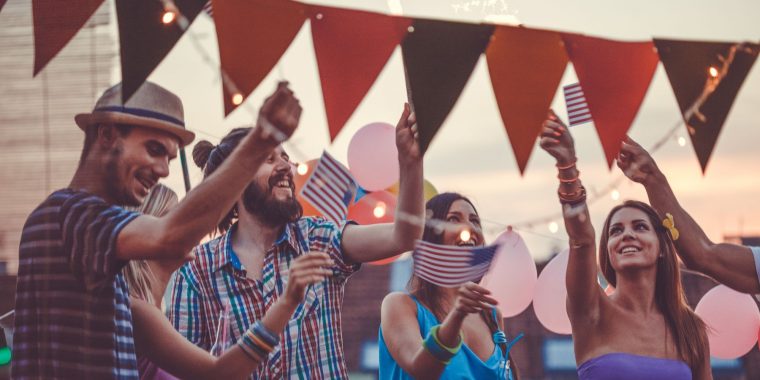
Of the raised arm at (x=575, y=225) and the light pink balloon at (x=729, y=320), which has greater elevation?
the raised arm at (x=575, y=225)

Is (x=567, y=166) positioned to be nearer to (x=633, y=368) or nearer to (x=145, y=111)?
(x=633, y=368)

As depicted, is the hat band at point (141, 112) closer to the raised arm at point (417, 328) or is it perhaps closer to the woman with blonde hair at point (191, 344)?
the woman with blonde hair at point (191, 344)

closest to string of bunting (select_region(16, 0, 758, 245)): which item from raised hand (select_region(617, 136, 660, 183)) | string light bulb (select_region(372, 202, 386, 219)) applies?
raised hand (select_region(617, 136, 660, 183))

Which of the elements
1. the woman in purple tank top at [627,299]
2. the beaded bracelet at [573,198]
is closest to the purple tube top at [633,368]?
the woman in purple tank top at [627,299]

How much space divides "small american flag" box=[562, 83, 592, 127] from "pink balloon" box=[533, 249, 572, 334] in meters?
1.07

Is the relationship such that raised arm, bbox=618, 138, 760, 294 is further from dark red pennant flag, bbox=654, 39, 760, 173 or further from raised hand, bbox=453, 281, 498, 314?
raised hand, bbox=453, 281, 498, 314

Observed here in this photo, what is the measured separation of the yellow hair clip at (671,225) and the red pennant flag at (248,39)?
1526 millimetres

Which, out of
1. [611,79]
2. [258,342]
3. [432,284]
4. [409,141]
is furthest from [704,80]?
[258,342]

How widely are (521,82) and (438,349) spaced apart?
80 cm

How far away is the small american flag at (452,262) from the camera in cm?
243

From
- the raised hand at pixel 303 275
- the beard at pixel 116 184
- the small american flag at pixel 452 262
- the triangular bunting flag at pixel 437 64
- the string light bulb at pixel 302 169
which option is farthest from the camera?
the string light bulb at pixel 302 169

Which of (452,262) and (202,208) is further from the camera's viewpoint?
(452,262)

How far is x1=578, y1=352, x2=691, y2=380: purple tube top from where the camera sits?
292 centimetres

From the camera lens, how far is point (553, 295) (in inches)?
141
